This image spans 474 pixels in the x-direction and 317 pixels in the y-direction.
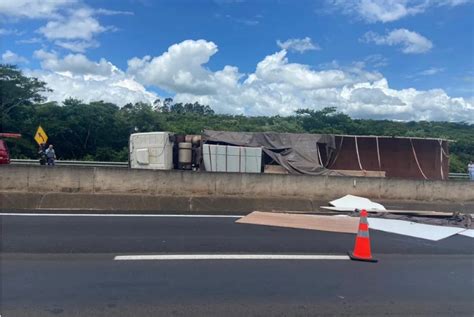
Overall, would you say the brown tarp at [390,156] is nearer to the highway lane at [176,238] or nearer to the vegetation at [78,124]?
the highway lane at [176,238]

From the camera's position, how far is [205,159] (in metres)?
19.2

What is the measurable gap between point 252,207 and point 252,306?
6835 millimetres

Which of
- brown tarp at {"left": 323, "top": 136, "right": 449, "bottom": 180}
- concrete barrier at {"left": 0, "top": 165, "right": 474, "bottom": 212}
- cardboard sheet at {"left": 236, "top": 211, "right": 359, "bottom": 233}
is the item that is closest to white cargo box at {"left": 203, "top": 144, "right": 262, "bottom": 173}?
brown tarp at {"left": 323, "top": 136, "right": 449, "bottom": 180}

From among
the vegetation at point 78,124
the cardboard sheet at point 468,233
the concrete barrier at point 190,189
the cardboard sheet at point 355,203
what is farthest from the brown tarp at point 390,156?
the vegetation at point 78,124

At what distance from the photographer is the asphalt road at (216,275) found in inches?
177

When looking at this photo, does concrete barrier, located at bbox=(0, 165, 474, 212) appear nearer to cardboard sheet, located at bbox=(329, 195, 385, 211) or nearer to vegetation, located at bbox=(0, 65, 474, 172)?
cardboard sheet, located at bbox=(329, 195, 385, 211)

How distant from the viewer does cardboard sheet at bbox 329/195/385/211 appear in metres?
11.6

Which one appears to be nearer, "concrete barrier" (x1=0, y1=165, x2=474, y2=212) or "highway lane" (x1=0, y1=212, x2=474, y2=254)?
"highway lane" (x1=0, y1=212, x2=474, y2=254)

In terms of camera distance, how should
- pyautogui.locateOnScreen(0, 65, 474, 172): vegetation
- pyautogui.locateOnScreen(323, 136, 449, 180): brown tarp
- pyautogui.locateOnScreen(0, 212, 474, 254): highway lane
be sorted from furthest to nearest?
pyautogui.locateOnScreen(0, 65, 474, 172): vegetation → pyautogui.locateOnScreen(323, 136, 449, 180): brown tarp → pyautogui.locateOnScreen(0, 212, 474, 254): highway lane

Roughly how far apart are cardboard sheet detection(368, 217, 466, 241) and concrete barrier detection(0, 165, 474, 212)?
85.0 inches

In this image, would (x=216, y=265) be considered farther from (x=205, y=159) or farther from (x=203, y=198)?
(x=205, y=159)

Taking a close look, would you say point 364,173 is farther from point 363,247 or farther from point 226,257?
point 226,257

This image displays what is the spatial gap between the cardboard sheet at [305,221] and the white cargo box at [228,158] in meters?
8.32

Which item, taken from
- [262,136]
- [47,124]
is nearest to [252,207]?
[262,136]
